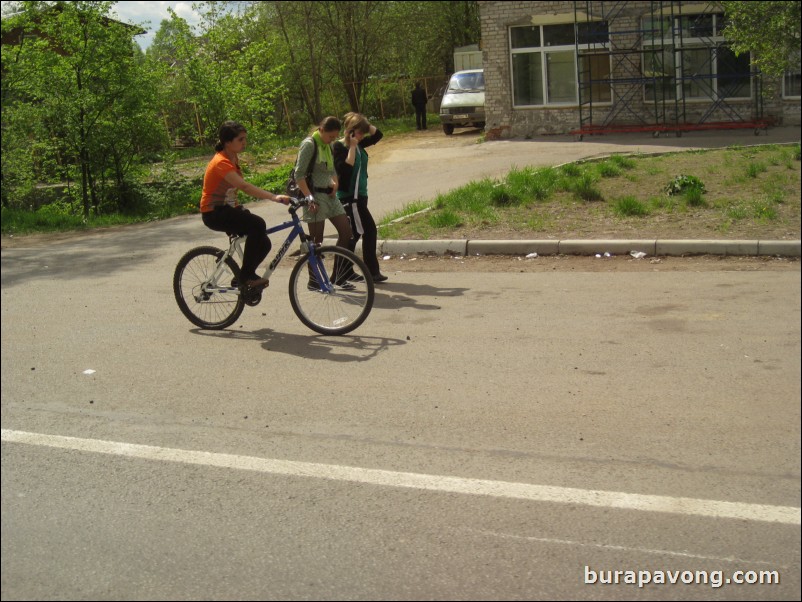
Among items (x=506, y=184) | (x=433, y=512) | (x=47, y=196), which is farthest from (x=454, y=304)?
(x=47, y=196)

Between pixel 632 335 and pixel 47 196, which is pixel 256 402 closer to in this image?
pixel 632 335

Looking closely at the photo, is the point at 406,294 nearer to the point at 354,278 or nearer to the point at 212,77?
the point at 354,278

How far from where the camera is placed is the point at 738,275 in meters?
8.89

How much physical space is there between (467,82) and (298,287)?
2304 cm

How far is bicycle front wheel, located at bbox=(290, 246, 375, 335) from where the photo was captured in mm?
7695

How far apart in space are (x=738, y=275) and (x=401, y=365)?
3.91 meters

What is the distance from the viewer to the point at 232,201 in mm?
7898

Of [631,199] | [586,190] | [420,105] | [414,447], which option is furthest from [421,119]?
[414,447]

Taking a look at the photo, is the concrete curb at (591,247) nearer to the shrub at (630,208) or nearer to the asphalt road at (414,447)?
the asphalt road at (414,447)

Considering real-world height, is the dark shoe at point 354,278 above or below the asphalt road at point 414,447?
above

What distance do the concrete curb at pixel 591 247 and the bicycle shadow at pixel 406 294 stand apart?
65.0 inches

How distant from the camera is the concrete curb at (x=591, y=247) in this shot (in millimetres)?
9633

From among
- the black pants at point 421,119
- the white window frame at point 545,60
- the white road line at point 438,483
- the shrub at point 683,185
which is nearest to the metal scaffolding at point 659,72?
the white window frame at point 545,60

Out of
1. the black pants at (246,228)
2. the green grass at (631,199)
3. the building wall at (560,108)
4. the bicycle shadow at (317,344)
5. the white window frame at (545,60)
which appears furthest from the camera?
the white window frame at (545,60)
